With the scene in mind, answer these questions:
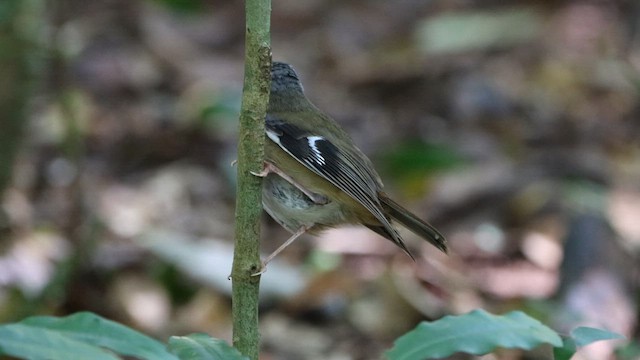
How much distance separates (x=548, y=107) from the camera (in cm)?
846

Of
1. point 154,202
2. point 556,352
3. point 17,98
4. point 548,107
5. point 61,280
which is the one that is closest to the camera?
point 556,352

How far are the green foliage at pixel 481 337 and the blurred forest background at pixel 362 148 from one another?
2213mm

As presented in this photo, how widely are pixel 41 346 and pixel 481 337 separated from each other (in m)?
0.93

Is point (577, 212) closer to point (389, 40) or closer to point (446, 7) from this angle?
point (389, 40)

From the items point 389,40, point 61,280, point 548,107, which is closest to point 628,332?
point 61,280

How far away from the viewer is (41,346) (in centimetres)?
190

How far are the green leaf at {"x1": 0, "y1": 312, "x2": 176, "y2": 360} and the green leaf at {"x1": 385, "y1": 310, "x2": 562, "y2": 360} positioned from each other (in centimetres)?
56

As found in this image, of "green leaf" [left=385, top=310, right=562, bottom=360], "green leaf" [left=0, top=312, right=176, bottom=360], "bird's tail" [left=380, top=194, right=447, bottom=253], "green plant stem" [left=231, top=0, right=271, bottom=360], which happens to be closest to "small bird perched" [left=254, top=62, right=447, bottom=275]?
"bird's tail" [left=380, top=194, right=447, bottom=253]

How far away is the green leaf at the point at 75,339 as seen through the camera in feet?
6.24

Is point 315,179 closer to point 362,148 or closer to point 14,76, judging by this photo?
point 14,76

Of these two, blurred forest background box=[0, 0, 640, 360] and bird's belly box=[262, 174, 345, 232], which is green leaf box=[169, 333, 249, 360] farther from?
blurred forest background box=[0, 0, 640, 360]

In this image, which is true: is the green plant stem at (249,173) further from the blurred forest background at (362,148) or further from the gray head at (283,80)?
the blurred forest background at (362,148)

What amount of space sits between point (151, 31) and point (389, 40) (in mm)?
2011

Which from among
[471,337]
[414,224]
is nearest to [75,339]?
[471,337]
